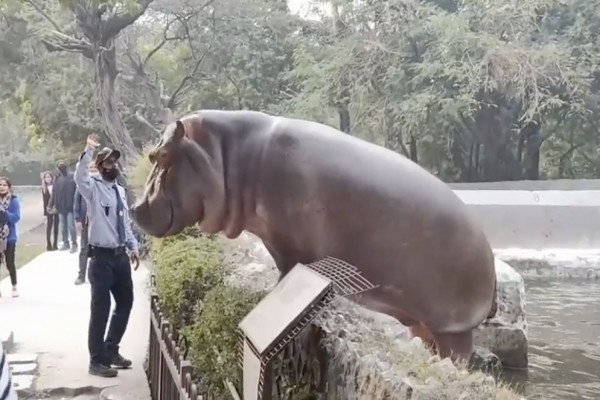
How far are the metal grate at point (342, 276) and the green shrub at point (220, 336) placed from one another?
0.45 meters

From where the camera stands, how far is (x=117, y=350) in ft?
18.9

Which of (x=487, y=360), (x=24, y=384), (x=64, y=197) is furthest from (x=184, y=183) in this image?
(x=64, y=197)

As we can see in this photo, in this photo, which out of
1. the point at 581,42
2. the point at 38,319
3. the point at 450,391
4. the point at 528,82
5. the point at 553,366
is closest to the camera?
the point at 450,391

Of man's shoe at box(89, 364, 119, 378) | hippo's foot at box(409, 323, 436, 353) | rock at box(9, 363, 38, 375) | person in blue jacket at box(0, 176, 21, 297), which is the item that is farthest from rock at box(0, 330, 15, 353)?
hippo's foot at box(409, 323, 436, 353)

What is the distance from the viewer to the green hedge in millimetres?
3008

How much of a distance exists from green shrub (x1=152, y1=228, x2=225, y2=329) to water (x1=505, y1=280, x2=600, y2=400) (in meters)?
2.30

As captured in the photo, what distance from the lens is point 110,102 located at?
15898 mm

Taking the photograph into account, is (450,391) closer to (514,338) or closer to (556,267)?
(514,338)

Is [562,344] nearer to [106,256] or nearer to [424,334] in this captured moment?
[106,256]

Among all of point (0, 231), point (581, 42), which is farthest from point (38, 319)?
point (581, 42)

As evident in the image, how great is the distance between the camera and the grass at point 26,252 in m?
12.7

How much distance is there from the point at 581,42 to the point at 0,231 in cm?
1421

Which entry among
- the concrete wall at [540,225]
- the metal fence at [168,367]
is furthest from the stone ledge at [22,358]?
the concrete wall at [540,225]

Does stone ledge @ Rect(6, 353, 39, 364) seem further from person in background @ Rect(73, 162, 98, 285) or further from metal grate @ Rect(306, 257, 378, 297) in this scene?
metal grate @ Rect(306, 257, 378, 297)
